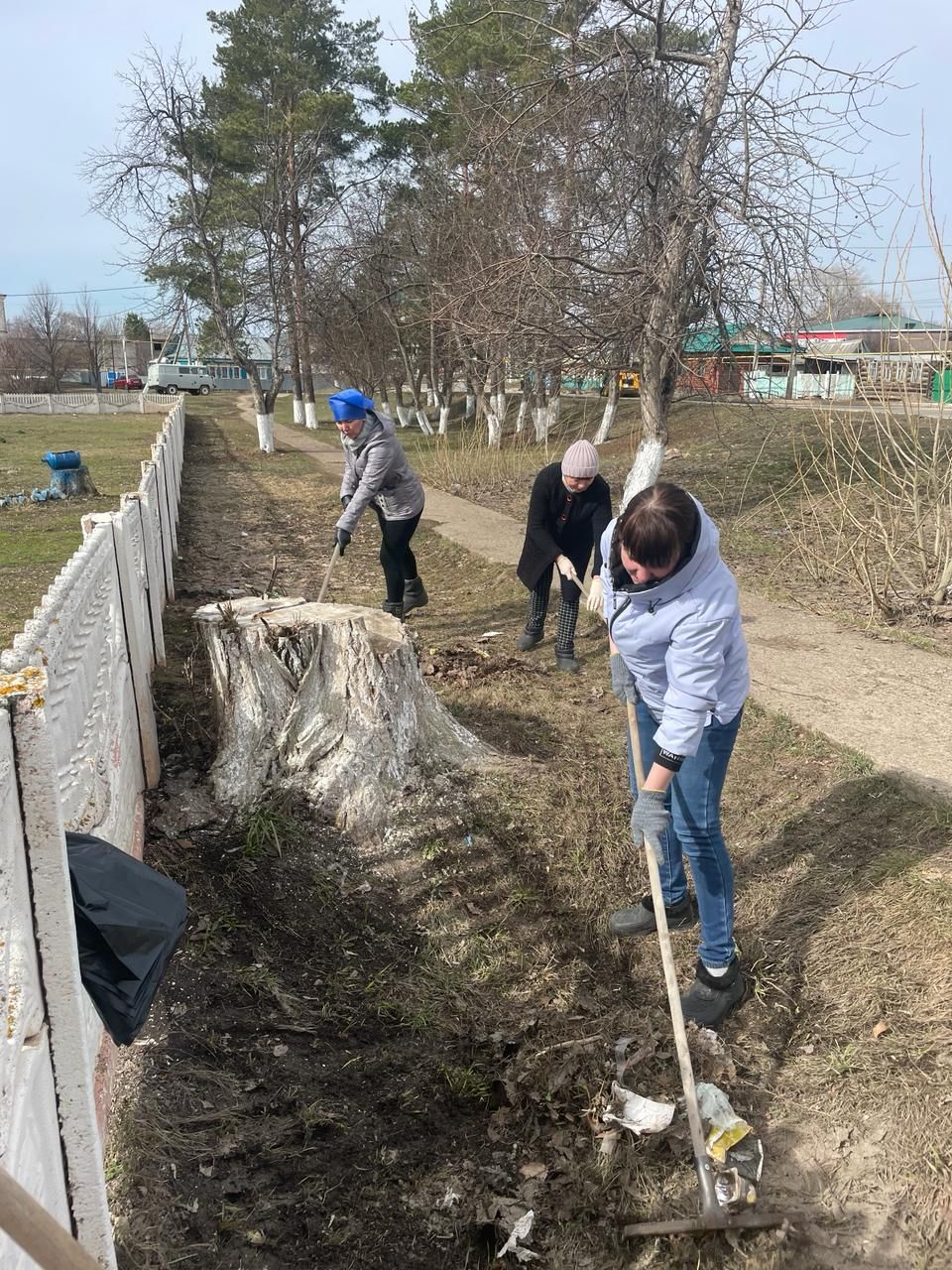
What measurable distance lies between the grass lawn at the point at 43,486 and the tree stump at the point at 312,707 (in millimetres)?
2561

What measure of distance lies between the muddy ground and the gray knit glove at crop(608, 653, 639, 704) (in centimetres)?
93

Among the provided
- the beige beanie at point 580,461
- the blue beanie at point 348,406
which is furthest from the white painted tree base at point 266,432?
the beige beanie at point 580,461

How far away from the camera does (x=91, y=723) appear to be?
8.28ft

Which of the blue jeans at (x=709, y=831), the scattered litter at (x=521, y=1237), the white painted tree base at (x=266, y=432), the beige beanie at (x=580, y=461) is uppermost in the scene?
the white painted tree base at (x=266, y=432)

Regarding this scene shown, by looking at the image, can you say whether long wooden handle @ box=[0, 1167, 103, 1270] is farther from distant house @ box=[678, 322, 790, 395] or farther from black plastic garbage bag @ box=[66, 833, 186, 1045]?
distant house @ box=[678, 322, 790, 395]

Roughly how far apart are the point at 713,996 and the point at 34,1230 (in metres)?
2.24

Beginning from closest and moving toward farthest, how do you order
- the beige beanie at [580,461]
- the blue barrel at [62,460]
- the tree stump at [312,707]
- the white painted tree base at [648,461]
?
the tree stump at [312,707]
the beige beanie at [580,461]
the white painted tree base at [648,461]
the blue barrel at [62,460]

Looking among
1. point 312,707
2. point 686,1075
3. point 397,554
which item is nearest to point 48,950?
point 686,1075

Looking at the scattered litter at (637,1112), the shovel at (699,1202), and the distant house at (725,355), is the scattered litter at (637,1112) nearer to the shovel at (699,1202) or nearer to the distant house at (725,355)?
the shovel at (699,1202)

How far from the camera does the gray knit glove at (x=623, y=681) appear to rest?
2926 mm

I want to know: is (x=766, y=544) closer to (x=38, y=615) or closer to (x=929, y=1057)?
(x=929, y=1057)

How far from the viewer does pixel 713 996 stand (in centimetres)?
279

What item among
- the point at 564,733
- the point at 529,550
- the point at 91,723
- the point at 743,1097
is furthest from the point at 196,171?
the point at 743,1097

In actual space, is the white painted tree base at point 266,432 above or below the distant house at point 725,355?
below
